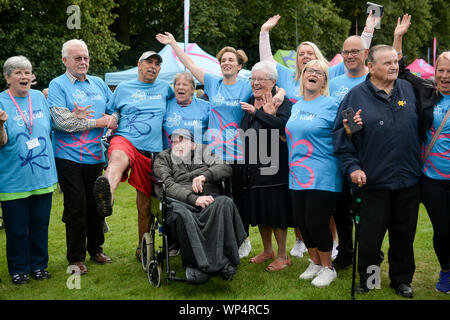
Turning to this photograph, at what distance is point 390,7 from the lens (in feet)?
A: 75.7

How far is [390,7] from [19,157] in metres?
22.5

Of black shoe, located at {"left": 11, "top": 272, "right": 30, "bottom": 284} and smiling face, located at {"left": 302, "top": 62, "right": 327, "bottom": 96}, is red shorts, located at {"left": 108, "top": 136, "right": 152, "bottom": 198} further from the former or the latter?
smiling face, located at {"left": 302, "top": 62, "right": 327, "bottom": 96}

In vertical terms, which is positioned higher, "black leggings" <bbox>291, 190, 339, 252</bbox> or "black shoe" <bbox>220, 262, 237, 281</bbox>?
"black leggings" <bbox>291, 190, 339, 252</bbox>

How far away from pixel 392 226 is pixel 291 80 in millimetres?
1851

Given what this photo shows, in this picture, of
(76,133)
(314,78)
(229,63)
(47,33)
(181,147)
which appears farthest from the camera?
(47,33)

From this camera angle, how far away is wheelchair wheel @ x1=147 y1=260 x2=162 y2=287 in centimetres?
413

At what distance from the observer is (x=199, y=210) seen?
4102 millimetres

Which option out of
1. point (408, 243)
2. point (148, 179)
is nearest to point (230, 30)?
point (148, 179)

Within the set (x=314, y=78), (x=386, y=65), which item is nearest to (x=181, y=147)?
(x=314, y=78)

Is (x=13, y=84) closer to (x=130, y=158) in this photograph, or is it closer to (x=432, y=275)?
(x=130, y=158)

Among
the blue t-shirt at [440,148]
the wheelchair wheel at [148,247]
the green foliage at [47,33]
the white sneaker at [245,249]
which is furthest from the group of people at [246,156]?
the green foliage at [47,33]

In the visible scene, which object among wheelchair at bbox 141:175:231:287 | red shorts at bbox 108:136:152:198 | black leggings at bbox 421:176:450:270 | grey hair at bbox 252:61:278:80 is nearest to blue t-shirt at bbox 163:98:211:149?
red shorts at bbox 108:136:152:198

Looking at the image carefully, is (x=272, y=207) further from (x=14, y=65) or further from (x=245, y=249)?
(x=14, y=65)

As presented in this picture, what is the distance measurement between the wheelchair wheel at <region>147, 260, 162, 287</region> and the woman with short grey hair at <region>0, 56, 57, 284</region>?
43.2 inches
